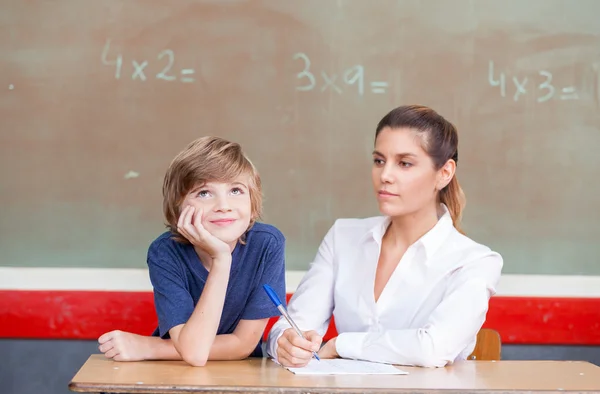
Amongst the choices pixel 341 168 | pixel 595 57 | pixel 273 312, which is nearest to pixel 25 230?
pixel 341 168

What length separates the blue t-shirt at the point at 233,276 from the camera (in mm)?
1985

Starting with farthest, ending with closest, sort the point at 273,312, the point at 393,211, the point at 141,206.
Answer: the point at 141,206, the point at 393,211, the point at 273,312

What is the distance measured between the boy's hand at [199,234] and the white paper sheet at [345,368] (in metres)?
0.32

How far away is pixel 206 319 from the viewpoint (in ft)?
6.14

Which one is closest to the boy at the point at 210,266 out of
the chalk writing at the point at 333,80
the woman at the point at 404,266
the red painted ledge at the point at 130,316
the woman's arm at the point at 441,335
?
the woman at the point at 404,266

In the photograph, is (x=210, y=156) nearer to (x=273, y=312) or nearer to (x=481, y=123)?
(x=273, y=312)

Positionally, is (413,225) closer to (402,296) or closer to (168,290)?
(402,296)

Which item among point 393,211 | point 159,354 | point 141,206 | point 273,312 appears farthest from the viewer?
point 141,206

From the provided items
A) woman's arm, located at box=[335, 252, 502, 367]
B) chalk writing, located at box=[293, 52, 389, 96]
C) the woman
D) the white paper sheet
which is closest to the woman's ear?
the woman

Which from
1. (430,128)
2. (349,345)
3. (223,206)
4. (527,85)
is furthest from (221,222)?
(527,85)

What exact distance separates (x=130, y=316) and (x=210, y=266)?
0.96 m

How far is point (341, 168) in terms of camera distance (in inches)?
117

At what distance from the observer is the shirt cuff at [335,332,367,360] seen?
1975 mm

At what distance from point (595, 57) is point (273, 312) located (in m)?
1.66
